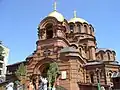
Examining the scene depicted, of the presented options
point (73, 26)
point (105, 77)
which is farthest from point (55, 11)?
point (105, 77)

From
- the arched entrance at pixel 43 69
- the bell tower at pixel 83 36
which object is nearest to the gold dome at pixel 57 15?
the bell tower at pixel 83 36

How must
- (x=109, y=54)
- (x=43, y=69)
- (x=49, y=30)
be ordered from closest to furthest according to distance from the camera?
(x=43, y=69) < (x=49, y=30) < (x=109, y=54)

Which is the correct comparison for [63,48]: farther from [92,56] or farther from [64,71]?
[92,56]

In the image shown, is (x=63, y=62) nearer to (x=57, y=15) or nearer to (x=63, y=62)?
(x=63, y=62)

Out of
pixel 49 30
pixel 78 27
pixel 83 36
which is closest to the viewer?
pixel 49 30

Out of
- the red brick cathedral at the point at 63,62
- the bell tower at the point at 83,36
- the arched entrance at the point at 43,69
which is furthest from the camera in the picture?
the bell tower at the point at 83,36

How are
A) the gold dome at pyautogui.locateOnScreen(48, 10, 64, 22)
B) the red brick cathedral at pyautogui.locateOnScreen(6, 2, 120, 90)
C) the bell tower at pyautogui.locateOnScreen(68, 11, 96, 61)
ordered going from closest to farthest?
the red brick cathedral at pyautogui.locateOnScreen(6, 2, 120, 90)
the gold dome at pyautogui.locateOnScreen(48, 10, 64, 22)
the bell tower at pyautogui.locateOnScreen(68, 11, 96, 61)

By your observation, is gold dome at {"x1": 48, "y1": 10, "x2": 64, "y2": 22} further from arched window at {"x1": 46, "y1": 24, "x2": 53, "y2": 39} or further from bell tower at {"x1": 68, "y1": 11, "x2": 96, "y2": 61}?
bell tower at {"x1": 68, "y1": 11, "x2": 96, "y2": 61}

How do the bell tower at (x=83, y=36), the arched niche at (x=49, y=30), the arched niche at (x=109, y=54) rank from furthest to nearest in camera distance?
the arched niche at (x=109, y=54) → the bell tower at (x=83, y=36) → the arched niche at (x=49, y=30)

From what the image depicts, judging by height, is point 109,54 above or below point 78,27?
below

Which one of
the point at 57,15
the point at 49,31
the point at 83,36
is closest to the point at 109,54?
the point at 83,36

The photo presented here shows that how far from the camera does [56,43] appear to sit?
42906mm

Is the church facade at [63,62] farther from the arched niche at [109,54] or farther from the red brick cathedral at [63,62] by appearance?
the arched niche at [109,54]

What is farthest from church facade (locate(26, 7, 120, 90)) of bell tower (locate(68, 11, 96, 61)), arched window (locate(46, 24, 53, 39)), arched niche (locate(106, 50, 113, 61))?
arched niche (locate(106, 50, 113, 61))
